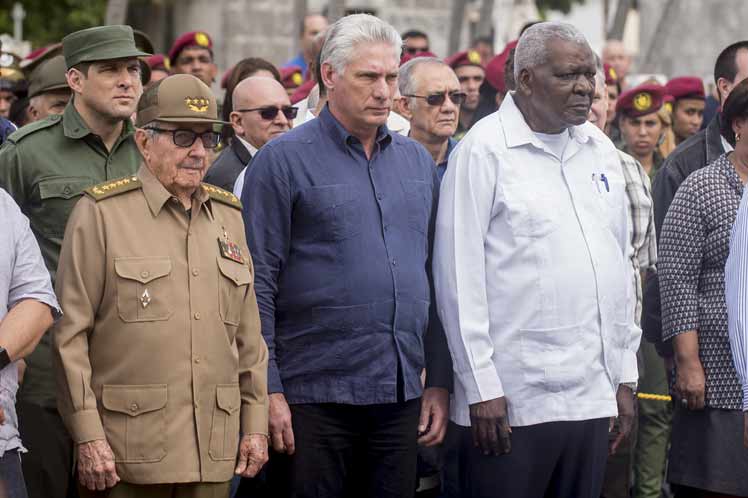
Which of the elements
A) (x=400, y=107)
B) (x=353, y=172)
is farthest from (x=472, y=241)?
(x=400, y=107)

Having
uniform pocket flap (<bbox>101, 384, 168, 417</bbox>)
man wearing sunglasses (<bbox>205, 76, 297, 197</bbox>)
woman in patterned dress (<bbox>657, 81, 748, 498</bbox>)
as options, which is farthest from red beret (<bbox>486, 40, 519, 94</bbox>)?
uniform pocket flap (<bbox>101, 384, 168, 417</bbox>)

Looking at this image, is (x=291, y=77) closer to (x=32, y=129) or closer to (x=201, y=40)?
(x=201, y=40)

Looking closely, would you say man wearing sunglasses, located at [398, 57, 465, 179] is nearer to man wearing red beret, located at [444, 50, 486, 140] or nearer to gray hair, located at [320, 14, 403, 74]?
gray hair, located at [320, 14, 403, 74]

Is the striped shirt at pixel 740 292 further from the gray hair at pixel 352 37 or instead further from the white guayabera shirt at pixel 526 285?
the gray hair at pixel 352 37

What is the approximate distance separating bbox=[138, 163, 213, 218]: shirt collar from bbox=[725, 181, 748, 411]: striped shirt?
2.01 meters

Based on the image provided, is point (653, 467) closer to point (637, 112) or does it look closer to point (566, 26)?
point (637, 112)

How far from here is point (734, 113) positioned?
7277 mm

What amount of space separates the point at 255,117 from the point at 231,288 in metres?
2.66

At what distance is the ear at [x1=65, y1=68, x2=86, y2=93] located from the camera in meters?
6.62

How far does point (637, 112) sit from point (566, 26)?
394 centimetres

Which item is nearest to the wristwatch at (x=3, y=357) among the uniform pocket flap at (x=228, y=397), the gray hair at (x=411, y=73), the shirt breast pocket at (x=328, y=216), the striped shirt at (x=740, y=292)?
the uniform pocket flap at (x=228, y=397)

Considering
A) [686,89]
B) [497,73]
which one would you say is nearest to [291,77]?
[497,73]

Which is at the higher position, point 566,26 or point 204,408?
point 566,26

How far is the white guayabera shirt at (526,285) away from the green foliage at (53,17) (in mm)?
26702
